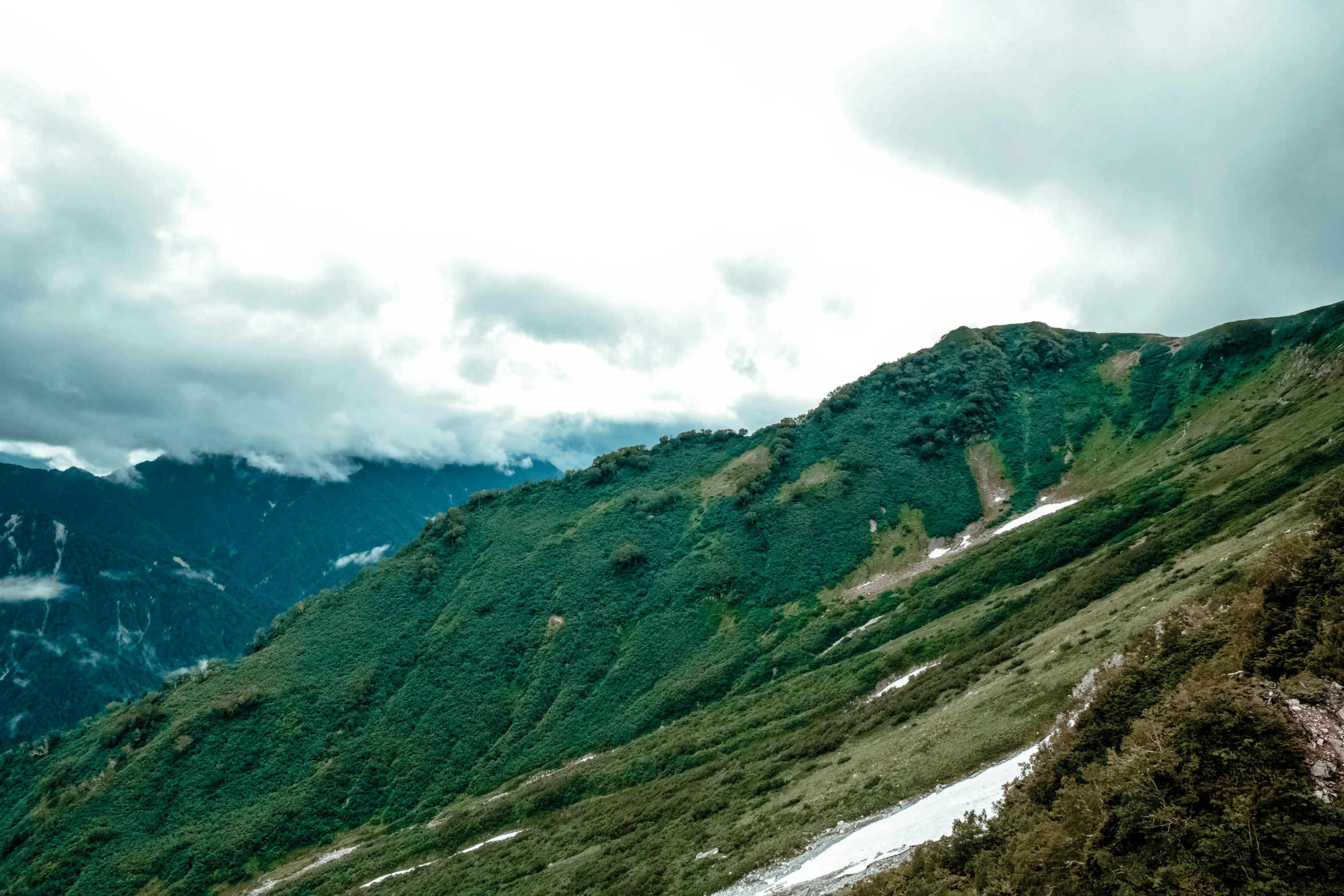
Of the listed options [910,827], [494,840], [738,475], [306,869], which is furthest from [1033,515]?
[306,869]

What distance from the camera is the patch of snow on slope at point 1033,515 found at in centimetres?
9594

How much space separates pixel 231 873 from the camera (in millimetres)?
80375

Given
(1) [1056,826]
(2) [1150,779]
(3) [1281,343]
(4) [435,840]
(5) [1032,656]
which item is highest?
(3) [1281,343]

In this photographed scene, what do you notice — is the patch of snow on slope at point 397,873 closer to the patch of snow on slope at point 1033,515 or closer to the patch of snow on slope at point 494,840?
the patch of snow on slope at point 494,840

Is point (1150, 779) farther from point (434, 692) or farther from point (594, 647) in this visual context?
point (434, 692)

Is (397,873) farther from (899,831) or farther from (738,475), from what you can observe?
(738,475)

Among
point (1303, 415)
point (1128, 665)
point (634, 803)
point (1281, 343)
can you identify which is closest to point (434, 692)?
point (634, 803)

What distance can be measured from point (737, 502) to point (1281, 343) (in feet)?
302

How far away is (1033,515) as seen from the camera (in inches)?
3880

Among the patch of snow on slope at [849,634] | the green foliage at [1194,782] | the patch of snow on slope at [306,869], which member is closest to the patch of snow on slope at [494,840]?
the patch of snow on slope at [306,869]

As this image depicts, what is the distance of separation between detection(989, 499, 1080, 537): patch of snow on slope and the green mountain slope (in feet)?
10.3

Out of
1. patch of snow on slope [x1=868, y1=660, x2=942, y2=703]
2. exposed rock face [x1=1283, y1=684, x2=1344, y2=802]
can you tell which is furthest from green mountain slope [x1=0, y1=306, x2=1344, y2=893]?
exposed rock face [x1=1283, y1=684, x2=1344, y2=802]

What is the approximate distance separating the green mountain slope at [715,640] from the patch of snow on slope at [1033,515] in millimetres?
3152

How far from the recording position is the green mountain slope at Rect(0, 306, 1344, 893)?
139ft
